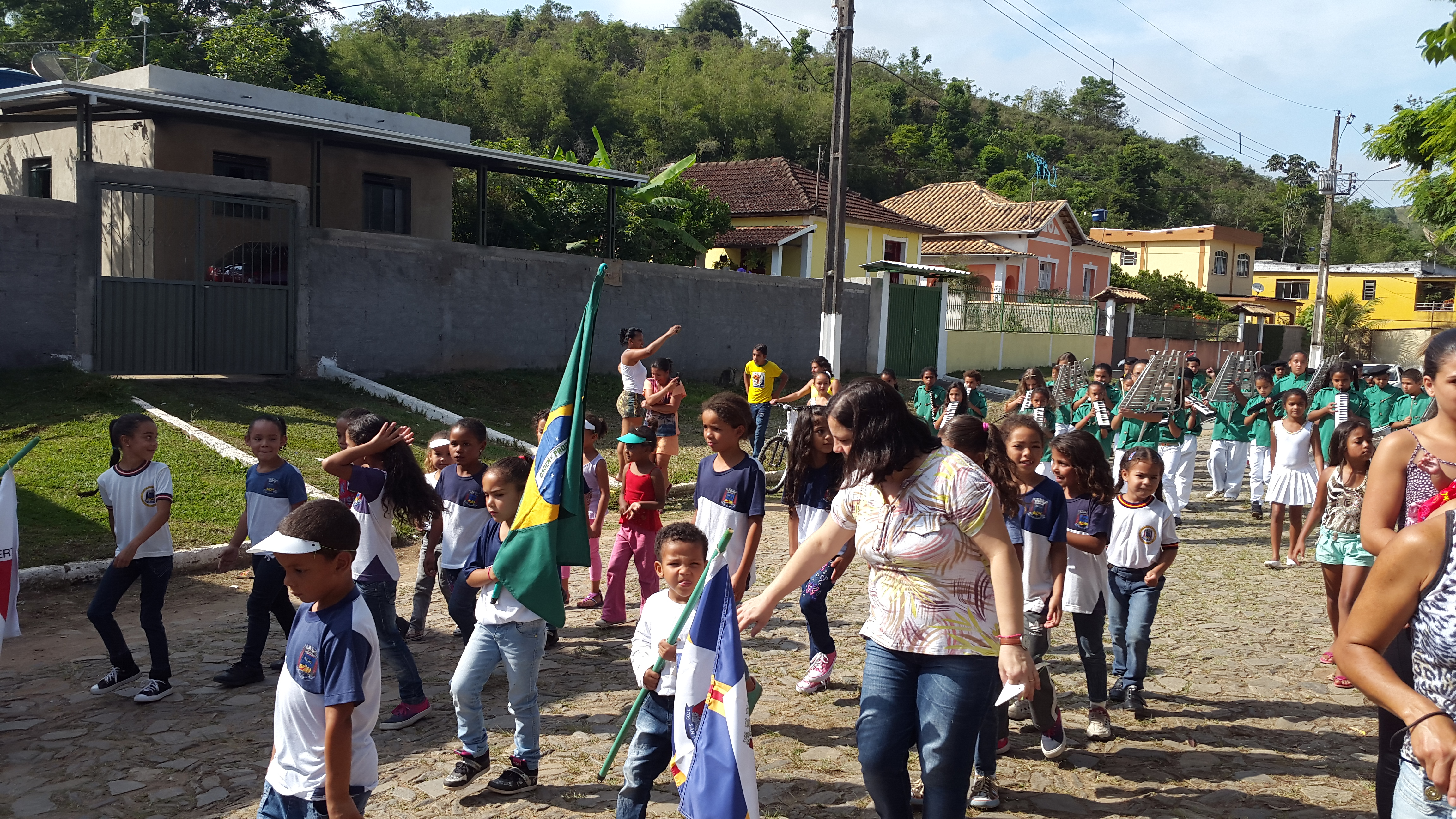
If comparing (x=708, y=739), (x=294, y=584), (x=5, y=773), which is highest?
(x=294, y=584)

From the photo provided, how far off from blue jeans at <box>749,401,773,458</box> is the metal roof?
7.04 metres

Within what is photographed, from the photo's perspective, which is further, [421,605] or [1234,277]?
[1234,277]

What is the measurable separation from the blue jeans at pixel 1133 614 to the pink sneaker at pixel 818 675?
4.95ft

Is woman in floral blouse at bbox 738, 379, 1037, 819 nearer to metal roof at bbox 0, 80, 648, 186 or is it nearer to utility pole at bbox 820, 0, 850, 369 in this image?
metal roof at bbox 0, 80, 648, 186

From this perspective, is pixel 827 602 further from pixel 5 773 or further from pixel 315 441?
pixel 315 441

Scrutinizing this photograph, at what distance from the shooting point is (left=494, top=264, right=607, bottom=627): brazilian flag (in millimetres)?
4312

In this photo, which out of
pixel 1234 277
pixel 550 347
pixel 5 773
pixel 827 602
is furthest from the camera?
pixel 1234 277

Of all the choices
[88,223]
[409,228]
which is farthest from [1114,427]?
[409,228]

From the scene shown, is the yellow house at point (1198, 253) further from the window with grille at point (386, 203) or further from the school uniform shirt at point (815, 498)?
the school uniform shirt at point (815, 498)

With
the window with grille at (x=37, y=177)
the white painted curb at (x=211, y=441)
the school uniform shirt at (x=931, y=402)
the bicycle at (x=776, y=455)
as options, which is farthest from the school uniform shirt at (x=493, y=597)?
the window with grille at (x=37, y=177)

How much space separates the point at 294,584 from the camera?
3.12 m

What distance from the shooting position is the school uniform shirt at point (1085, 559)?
5.10 metres

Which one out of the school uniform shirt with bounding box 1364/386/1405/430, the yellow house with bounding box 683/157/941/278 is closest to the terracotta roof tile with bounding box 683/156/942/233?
the yellow house with bounding box 683/157/941/278

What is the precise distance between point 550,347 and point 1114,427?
415 inches
